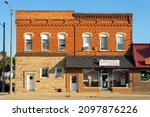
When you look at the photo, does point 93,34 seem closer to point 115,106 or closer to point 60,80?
point 60,80

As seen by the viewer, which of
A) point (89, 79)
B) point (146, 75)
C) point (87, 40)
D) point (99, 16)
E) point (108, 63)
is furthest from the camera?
point (99, 16)

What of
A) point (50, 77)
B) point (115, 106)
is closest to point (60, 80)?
point (50, 77)

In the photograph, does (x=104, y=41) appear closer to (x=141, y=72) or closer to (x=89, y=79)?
(x=89, y=79)

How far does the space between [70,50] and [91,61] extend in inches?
109

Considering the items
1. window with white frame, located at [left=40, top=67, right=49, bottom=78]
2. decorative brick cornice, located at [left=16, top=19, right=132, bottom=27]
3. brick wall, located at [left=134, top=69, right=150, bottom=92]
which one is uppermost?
decorative brick cornice, located at [left=16, top=19, right=132, bottom=27]

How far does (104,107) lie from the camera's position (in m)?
4.23

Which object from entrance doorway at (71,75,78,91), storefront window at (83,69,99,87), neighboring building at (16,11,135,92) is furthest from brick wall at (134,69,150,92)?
entrance doorway at (71,75,78,91)

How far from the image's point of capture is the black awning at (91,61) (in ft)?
123

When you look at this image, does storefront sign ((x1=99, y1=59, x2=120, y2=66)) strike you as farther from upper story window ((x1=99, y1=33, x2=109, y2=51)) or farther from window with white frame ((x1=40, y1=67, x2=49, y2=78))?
window with white frame ((x1=40, y1=67, x2=49, y2=78))

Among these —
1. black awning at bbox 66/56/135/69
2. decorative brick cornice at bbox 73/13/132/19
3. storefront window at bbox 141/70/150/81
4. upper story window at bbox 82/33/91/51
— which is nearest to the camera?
storefront window at bbox 141/70/150/81

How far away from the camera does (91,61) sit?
37812mm

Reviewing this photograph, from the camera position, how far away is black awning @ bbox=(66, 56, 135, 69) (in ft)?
123

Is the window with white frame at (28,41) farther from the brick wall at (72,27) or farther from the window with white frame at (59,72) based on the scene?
the window with white frame at (59,72)

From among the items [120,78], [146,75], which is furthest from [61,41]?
[146,75]
